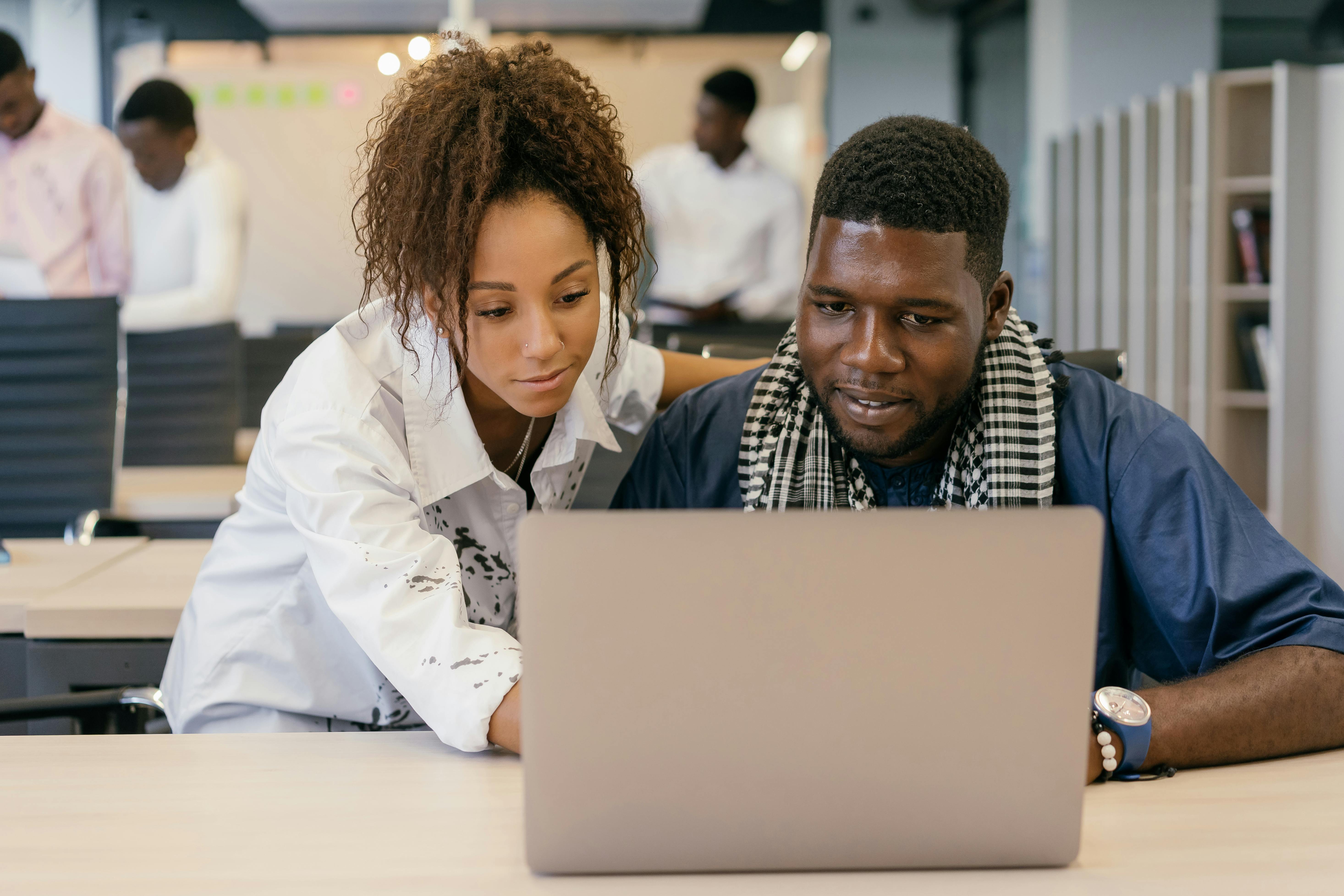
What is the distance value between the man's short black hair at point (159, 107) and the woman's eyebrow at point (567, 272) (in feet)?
9.37

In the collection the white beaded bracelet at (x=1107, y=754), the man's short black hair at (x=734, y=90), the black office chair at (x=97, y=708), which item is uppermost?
the man's short black hair at (x=734, y=90)

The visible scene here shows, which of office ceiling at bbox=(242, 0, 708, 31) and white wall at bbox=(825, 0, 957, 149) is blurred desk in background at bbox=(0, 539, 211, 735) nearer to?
office ceiling at bbox=(242, 0, 708, 31)

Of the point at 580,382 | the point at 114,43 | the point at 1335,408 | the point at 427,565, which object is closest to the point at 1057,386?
the point at 580,382

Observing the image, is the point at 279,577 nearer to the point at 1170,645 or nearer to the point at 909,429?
the point at 909,429

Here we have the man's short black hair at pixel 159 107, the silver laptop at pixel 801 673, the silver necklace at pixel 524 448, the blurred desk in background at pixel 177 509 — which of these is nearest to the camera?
the silver laptop at pixel 801 673

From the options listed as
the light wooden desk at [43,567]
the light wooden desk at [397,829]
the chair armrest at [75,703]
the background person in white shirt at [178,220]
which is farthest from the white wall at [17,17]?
the light wooden desk at [397,829]

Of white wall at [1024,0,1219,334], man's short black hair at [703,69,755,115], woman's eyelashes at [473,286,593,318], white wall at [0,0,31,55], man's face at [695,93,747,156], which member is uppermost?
white wall at [0,0,31,55]

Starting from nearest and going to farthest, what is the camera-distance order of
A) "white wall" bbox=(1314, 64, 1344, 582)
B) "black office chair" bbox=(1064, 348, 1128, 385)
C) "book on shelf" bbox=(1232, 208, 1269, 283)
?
"black office chair" bbox=(1064, 348, 1128, 385) → "white wall" bbox=(1314, 64, 1344, 582) → "book on shelf" bbox=(1232, 208, 1269, 283)

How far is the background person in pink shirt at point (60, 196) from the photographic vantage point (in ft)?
10.6

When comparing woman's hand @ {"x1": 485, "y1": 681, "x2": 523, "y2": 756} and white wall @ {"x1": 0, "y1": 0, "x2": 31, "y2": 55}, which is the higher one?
white wall @ {"x1": 0, "y1": 0, "x2": 31, "y2": 55}

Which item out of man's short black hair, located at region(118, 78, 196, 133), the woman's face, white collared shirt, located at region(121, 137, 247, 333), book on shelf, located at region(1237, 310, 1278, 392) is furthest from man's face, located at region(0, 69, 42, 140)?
book on shelf, located at region(1237, 310, 1278, 392)

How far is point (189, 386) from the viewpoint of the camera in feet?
9.85

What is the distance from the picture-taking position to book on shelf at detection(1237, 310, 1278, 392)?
431 centimetres

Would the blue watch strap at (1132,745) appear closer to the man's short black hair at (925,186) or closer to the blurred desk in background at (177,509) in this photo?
the man's short black hair at (925,186)
